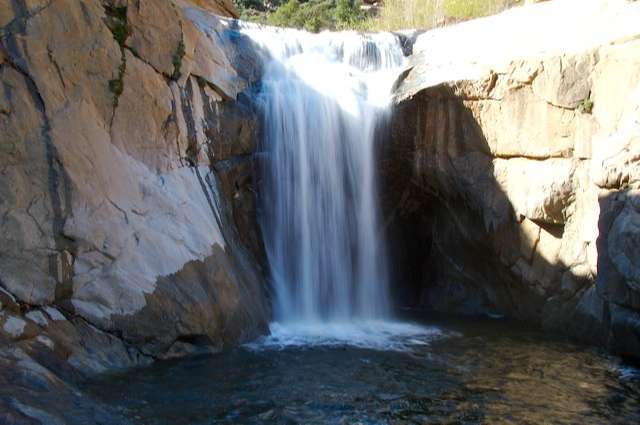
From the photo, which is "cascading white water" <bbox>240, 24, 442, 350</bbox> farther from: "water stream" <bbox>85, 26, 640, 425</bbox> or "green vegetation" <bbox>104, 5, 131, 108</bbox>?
"green vegetation" <bbox>104, 5, 131, 108</bbox>

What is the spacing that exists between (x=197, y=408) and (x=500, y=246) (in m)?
6.05

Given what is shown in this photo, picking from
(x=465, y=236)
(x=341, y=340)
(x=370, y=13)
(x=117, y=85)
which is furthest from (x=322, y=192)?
(x=370, y=13)

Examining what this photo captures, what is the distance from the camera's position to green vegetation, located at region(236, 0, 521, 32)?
1706cm

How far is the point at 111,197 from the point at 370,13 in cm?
1965

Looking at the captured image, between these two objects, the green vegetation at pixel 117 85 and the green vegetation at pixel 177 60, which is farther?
the green vegetation at pixel 177 60

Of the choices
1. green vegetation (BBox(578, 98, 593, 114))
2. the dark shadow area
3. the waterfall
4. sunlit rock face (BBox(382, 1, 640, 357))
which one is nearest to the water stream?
the waterfall

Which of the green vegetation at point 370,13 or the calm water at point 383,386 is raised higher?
the green vegetation at point 370,13

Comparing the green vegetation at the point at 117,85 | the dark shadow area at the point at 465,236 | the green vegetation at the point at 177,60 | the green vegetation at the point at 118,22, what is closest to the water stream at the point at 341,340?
the dark shadow area at the point at 465,236

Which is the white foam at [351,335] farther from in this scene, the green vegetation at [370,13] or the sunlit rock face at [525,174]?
the green vegetation at [370,13]

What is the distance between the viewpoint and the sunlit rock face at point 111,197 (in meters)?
6.01

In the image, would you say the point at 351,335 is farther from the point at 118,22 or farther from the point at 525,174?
the point at 118,22

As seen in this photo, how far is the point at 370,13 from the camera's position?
24.7 metres

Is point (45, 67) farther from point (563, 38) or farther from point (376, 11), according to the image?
point (376, 11)

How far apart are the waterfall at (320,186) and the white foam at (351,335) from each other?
0.44 m
